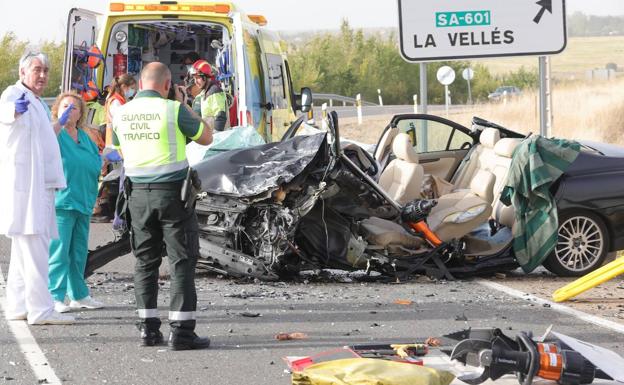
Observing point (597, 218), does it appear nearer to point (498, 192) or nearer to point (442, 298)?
point (498, 192)

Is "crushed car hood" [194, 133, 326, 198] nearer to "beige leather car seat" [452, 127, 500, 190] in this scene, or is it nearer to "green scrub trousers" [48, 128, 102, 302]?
"green scrub trousers" [48, 128, 102, 302]

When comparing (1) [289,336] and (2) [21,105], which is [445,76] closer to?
(2) [21,105]

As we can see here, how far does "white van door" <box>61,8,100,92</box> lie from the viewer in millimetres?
14791

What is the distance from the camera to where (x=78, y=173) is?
959 centimetres

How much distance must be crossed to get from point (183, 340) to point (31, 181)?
1864 mm

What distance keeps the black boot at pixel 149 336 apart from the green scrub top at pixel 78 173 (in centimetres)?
170

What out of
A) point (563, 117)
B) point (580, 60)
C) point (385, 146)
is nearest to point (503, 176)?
point (385, 146)

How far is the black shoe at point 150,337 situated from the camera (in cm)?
812

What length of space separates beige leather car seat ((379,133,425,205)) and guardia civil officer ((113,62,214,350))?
3.38m

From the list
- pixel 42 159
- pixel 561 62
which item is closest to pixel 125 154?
pixel 42 159

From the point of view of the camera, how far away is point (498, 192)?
11570 mm

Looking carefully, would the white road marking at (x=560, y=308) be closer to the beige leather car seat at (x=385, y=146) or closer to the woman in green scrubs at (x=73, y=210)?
the beige leather car seat at (x=385, y=146)

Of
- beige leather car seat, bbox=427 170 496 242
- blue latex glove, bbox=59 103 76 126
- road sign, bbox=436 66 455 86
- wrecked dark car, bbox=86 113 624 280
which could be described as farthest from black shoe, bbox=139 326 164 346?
road sign, bbox=436 66 455 86

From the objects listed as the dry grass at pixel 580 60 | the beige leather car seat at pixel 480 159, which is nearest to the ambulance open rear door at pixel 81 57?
the beige leather car seat at pixel 480 159
